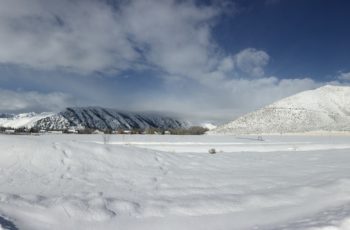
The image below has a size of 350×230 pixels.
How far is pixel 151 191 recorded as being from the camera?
475 inches

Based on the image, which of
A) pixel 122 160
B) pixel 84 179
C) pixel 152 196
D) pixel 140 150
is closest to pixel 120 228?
pixel 152 196

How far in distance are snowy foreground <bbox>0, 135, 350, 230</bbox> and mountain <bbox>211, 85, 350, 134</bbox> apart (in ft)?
422

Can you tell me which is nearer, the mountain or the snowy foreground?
the snowy foreground

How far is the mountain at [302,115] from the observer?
481ft

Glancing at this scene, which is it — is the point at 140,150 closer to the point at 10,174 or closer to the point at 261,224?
the point at 10,174

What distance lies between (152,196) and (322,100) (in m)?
179

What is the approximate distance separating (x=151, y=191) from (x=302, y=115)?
15737cm

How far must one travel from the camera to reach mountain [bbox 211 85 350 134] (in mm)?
146625

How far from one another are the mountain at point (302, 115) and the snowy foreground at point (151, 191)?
A: 129 meters

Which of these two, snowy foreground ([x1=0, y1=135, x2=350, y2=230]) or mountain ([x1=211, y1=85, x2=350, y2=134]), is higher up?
mountain ([x1=211, y1=85, x2=350, y2=134])

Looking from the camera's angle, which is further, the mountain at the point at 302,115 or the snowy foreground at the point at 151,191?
the mountain at the point at 302,115

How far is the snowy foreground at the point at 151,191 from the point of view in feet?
28.2

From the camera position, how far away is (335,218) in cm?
800

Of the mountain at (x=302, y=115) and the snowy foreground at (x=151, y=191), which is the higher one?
the mountain at (x=302, y=115)
